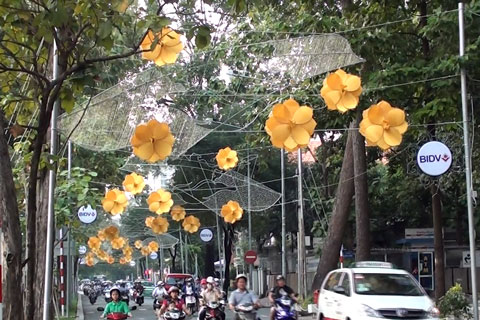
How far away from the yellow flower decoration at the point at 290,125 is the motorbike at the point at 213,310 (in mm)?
6507

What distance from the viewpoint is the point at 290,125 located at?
1059 centimetres

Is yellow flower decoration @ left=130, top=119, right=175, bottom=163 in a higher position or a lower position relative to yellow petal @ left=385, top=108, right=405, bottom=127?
lower

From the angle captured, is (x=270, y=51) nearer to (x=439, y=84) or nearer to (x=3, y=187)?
(x=439, y=84)

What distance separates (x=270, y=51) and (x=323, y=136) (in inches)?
625

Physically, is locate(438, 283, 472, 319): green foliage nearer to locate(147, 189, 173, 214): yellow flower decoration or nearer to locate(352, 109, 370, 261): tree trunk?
locate(352, 109, 370, 261): tree trunk

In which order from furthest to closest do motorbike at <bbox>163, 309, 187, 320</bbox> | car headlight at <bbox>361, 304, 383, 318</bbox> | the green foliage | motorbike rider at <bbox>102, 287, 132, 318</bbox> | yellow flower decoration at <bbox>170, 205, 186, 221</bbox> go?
yellow flower decoration at <bbox>170, 205, 186, 221</bbox>
the green foliage
motorbike at <bbox>163, 309, 187, 320</bbox>
motorbike rider at <bbox>102, 287, 132, 318</bbox>
car headlight at <bbox>361, 304, 383, 318</bbox>

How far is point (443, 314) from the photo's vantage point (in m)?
18.7

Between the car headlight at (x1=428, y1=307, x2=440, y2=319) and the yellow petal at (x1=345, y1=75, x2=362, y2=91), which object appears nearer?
the yellow petal at (x1=345, y1=75, x2=362, y2=91)

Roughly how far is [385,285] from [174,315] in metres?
5.14

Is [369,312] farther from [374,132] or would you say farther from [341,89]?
[341,89]

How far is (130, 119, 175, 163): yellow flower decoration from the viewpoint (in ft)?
27.1

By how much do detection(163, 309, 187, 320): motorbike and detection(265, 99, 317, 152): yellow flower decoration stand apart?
7.62 metres

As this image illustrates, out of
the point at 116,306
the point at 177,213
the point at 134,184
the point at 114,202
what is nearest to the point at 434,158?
the point at 134,184

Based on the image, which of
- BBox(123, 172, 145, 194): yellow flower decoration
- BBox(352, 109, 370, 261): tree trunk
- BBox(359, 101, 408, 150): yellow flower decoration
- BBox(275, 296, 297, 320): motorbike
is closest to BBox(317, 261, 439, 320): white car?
BBox(275, 296, 297, 320): motorbike
